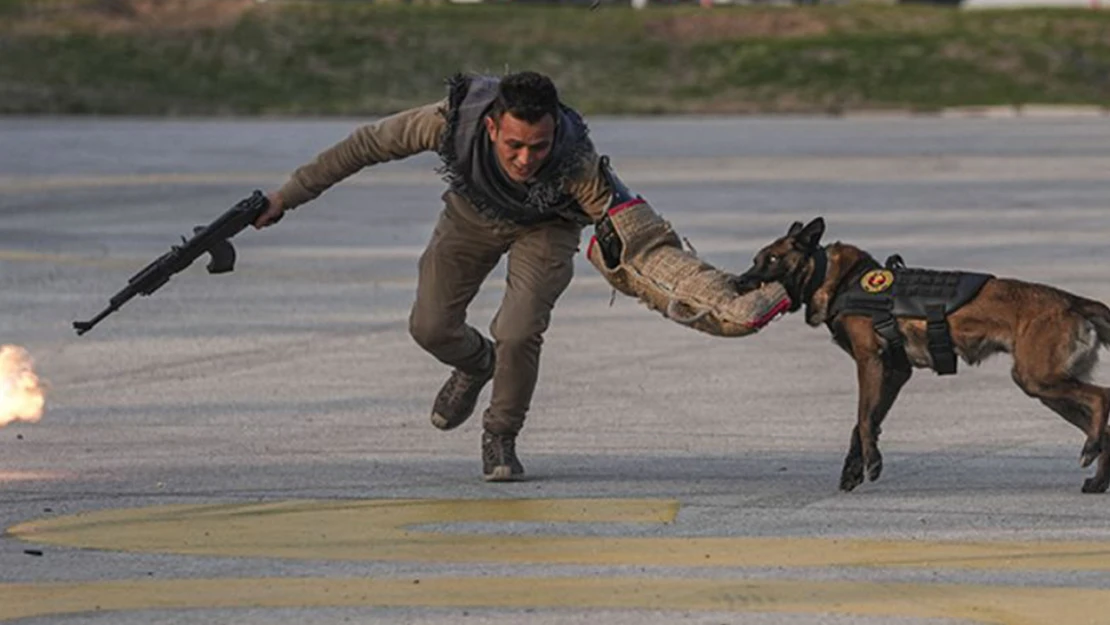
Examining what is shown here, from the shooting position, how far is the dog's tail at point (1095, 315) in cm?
964

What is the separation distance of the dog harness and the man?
2.90ft

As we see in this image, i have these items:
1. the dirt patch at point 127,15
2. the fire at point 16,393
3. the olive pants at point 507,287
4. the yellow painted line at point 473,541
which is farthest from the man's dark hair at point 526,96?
the dirt patch at point 127,15

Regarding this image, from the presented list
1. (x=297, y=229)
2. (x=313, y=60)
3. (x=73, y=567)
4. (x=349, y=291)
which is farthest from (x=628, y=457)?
(x=313, y=60)

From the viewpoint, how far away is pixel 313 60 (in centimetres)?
3966

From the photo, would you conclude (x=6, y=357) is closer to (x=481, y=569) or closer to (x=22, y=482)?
(x=22, y=482)

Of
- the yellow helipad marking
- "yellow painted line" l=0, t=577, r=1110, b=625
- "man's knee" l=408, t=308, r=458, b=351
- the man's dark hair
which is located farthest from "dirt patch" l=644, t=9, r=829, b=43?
"yellow painted line" l=0, t=577, r=1110, b=625

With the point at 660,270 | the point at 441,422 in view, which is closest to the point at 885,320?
the point at 660,270

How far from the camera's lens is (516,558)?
8.48 metres

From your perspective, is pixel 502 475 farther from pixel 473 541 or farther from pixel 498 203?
pixel 473 541

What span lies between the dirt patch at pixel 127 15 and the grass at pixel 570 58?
0.29 ft

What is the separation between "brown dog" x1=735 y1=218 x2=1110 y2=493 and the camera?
31.6 feet

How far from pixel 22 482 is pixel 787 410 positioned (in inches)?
146

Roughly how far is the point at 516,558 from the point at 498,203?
1829 mm

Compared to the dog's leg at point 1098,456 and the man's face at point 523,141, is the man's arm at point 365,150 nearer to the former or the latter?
the man's face at point 523,141
